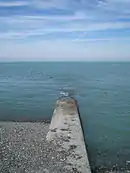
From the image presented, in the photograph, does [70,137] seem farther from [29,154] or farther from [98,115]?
[98,115]

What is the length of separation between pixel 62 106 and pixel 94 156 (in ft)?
23.7

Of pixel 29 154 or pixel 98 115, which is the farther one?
pixel 98 115

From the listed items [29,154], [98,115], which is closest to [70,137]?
[29,154]

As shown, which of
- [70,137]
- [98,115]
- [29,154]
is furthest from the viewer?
[98,115]

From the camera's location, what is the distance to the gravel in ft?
42.5

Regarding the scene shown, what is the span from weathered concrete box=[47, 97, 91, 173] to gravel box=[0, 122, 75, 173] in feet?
0.87

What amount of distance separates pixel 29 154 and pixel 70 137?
3.02 meters

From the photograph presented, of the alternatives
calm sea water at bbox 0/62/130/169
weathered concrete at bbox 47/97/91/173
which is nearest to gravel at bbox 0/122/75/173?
weathered concrete at bbox 47/97/91/173

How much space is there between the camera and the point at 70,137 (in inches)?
666

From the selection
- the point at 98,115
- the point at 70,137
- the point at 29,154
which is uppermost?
the point at 70,137

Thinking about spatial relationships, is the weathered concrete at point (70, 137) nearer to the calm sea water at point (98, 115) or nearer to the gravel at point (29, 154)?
the gravel at point (29, 154)

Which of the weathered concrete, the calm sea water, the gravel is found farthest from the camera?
the calm sea water

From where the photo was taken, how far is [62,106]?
23.7 metres

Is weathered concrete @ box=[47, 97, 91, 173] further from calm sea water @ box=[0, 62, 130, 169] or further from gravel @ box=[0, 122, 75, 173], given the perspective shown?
calm sea water @ box=[0, 62, 130, 169]
